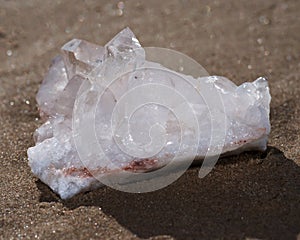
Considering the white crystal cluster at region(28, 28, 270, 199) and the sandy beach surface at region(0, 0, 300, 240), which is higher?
the white crystal cluster at region(28, 28, 270, 199)

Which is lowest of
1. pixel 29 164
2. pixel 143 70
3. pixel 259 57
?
pixel 259 57

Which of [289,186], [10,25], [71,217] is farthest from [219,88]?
[10,25]

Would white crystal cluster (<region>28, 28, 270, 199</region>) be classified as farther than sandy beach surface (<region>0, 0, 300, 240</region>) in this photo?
Yes

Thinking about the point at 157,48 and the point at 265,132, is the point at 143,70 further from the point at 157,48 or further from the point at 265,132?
the point at 157,48

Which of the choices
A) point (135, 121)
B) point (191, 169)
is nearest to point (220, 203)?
point (191, 169)

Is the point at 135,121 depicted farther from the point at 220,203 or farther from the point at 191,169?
the point at 220,203
